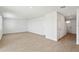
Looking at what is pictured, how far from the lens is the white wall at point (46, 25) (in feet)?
4.68

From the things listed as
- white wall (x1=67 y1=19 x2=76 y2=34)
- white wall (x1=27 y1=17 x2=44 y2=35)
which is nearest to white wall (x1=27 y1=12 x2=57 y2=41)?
white wall (x1=27 y1=17 x2=44 y2=35)

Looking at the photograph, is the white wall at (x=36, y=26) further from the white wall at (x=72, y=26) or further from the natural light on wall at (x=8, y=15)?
the white wall at (x=72, y=26)

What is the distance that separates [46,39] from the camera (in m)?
1.46

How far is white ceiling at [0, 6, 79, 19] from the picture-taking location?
4.58 ft

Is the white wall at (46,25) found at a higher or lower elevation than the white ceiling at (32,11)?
lower

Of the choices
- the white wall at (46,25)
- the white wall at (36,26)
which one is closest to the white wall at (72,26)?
the white wall at (46,25)

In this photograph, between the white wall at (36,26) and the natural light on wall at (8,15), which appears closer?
the natural light on wall at (8,15)

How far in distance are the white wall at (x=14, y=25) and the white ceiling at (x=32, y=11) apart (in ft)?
0.27

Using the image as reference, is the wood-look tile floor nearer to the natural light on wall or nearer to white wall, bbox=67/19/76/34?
white wall, bbox=67/19/76/34

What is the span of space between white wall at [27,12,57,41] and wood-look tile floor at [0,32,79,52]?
0.29 ft

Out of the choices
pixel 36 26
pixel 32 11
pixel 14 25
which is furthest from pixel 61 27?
pixel 14 25

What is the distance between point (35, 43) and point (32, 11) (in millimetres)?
555
